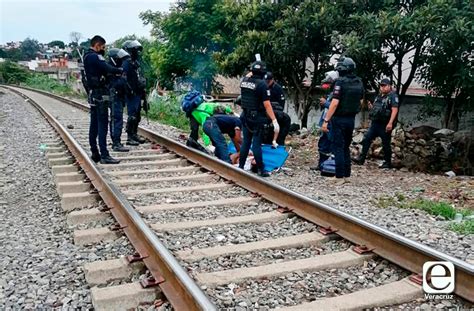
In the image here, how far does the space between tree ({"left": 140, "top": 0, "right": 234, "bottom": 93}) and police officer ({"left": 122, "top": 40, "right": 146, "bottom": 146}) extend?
12312mm

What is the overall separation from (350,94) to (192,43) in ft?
61.8

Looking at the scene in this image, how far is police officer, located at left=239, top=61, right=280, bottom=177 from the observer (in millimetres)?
6703

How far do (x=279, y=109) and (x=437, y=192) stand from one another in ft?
9.22

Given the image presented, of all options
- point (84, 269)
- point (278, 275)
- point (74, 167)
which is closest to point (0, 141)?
point (74, 167)

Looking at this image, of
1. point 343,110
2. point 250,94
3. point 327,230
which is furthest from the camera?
point 343,110

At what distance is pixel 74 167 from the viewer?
713 cm

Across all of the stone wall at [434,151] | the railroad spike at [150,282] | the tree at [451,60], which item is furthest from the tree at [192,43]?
Answer: the railroad spike at [150,282]

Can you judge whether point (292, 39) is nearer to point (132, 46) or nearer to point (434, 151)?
point (434, 151)

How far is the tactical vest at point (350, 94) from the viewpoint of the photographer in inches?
271

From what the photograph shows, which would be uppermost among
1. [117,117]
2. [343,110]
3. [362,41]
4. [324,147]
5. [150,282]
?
[362,41]

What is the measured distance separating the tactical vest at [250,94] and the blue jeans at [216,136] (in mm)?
895

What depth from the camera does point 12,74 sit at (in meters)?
66.9

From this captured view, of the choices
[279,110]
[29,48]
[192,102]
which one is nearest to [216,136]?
[192,102]

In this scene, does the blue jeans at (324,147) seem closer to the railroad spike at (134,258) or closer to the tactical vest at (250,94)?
the tactical vest at (250,94)
